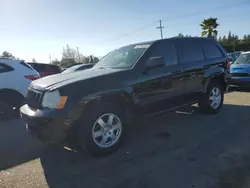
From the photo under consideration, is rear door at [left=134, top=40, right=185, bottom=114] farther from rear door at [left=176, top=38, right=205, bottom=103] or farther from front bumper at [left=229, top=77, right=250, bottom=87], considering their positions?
front bumper at [left=229, top=77, right=250, bottom=87]

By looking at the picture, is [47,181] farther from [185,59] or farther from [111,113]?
[185,59]

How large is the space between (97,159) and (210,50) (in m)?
3.99

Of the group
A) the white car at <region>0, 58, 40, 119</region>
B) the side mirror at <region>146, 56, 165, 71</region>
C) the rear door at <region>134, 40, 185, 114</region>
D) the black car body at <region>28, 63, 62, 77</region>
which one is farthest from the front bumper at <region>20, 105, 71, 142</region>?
the black car body at <region>28, 63, 62, 77</region>

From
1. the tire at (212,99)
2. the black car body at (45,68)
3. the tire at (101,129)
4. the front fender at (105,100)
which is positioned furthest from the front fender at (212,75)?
the black car body at (45,68)

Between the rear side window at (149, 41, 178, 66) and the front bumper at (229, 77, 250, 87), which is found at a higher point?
the rear side window at (149, 41, 178, 66)

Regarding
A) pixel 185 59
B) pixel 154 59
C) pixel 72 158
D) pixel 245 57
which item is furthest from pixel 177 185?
pixel 245 57

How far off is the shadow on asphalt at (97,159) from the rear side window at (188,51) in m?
1.46

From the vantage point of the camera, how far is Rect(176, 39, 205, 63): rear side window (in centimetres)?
514

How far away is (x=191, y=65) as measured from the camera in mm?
5250

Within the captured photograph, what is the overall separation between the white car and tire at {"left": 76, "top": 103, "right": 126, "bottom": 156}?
12.4 ft

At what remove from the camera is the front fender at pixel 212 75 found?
5664 millimetres

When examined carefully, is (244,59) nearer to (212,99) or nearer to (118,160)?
(212,99)

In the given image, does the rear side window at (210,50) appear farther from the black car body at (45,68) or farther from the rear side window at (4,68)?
the black car body at (45,68)

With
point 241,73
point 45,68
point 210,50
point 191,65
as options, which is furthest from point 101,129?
point 45,68
